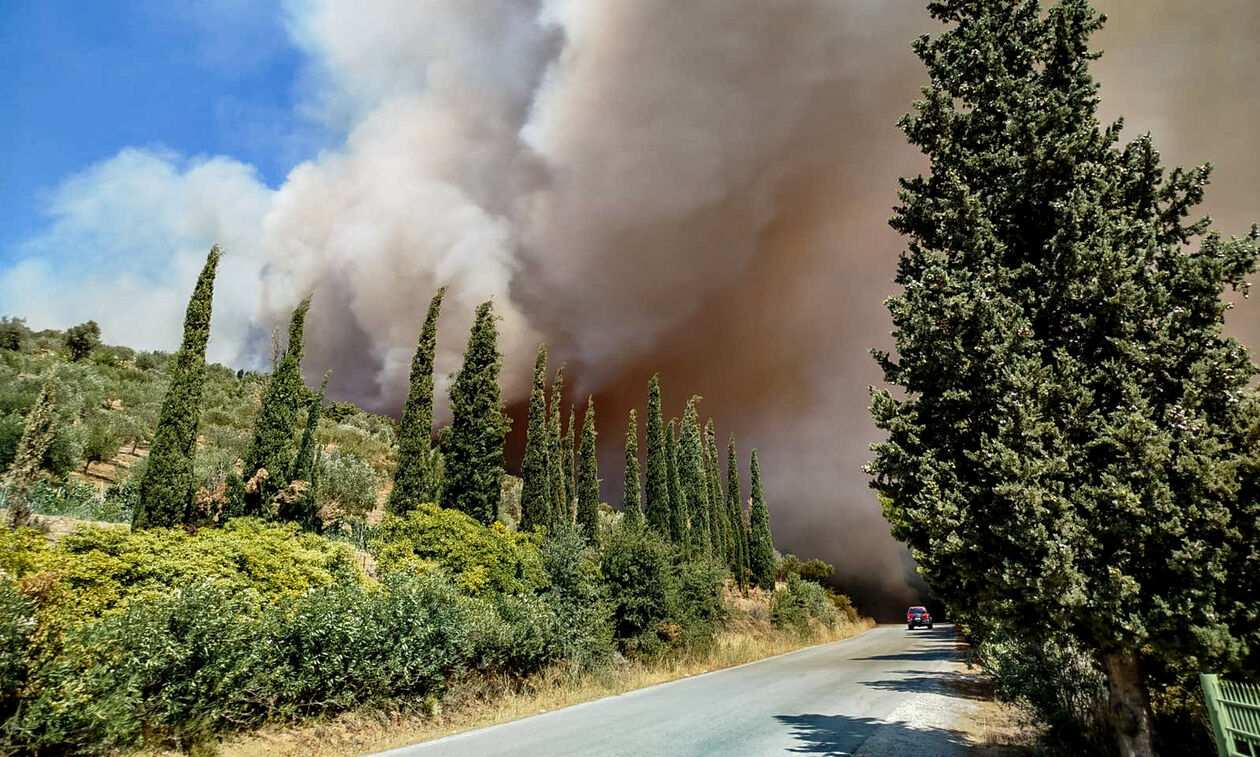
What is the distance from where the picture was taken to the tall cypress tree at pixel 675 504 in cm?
3909

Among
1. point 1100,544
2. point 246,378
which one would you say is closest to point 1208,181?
point 1100,544

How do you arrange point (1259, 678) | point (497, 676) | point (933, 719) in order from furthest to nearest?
point (497, 676), point (933, 719), point (1259, 678)

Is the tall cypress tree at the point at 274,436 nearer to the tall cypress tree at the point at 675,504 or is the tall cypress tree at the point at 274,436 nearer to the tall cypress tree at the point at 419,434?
the tall cypress tree at the point at 419,434

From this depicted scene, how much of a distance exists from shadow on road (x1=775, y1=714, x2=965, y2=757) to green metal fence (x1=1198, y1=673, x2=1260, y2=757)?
171 inches

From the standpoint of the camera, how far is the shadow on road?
27.2 feet

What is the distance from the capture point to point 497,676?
12.5 m

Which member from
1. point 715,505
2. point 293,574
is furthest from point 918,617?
point 293,574

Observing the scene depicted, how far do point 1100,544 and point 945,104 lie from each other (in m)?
6.55

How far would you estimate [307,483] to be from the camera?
1033 inches

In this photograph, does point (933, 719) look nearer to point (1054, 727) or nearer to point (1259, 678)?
point (1054, 727)

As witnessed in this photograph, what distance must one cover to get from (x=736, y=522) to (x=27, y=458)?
44932 millimetres

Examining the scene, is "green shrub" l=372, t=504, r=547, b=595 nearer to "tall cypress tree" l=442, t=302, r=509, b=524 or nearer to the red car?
"tall cypress tree" l=442, t=302, r=509, b=524

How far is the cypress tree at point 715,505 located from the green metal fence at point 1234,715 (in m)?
42.0

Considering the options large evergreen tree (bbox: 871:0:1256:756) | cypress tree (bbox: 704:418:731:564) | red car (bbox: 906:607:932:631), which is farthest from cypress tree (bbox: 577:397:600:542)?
red car (bbox: 906:607:932:631)
